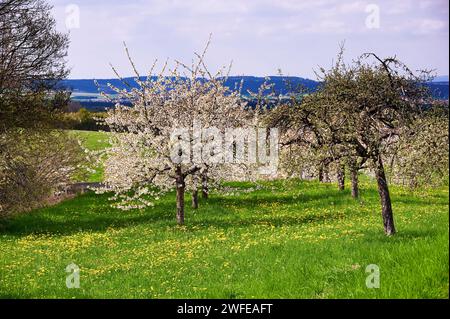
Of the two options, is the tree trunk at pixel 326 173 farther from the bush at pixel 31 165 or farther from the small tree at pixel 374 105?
the bush at pixel 31 165

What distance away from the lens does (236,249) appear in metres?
19.5

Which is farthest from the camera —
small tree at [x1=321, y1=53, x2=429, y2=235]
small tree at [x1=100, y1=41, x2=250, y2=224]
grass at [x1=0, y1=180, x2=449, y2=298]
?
small tree at [x1=100, y1=41, x2=250, y2=224]

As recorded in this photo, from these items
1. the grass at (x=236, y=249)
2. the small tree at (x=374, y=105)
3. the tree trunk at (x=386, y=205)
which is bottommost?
the grass at (x=236, y=249)

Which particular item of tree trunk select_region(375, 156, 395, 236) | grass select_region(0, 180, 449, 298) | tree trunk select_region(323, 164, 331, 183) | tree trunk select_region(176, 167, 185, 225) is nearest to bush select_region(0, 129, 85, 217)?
grass select_region(0, 180, 449, 298)

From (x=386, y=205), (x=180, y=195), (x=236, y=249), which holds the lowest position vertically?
(x=236, y=249)

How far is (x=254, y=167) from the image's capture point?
29.8m

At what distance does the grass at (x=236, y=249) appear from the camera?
39.5 feet

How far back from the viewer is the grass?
12047mm

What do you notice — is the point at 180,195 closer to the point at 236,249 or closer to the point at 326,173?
the point at 326,173

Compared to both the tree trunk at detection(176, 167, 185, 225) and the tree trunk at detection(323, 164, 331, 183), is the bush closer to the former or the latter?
the tree trunk at detection(176, 167, 185, 225)

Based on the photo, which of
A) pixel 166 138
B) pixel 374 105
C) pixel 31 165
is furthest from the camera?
pixel 31 165

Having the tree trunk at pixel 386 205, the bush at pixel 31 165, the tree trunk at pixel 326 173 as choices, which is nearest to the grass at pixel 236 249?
the tree trunk at pixel 386 205

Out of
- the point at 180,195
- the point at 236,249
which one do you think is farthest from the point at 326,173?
the point at 236,249
